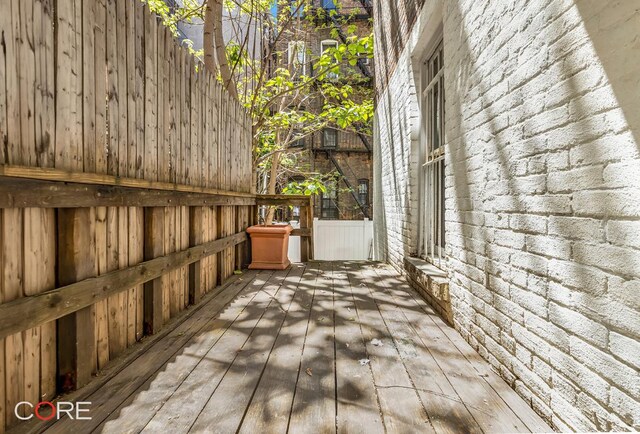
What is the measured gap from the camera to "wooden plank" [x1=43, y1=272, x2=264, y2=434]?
5.10 feet

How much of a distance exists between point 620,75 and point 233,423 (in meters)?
1.98

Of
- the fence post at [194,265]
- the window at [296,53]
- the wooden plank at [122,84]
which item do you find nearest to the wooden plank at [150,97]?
the wooden plank at [122,84]

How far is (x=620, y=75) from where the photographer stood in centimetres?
123

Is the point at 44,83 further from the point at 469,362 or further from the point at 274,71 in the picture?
the point at 274,71

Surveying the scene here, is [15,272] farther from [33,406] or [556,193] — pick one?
[556,193]

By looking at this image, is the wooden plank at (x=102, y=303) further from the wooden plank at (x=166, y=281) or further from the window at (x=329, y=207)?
the window at (x=329, y=207)

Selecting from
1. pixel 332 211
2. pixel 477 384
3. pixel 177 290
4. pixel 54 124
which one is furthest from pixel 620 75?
pixel 332 211

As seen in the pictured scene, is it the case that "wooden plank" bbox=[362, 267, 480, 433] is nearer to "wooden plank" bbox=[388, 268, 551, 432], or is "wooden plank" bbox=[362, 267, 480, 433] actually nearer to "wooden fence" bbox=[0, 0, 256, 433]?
"wooden plank" bbox=[388, 268, 551, 432]

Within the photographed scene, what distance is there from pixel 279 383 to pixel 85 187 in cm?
142

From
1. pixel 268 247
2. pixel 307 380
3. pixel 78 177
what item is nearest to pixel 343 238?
pixel 268 247

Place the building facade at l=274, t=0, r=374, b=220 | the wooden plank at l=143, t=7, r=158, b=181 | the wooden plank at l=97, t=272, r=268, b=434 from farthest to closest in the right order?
1. the building facade at l=274, t=0, r=374, b=220
2. the wooden plank at l=143, t=7, r=158, b=181
3. the wooden plank at l=97, t=272, r=268, b=434

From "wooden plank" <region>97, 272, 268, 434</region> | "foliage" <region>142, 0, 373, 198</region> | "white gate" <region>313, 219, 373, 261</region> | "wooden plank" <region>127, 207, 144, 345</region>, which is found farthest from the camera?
"white gate" <region>313, 219, 373, 261</region>

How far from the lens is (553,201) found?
1.60m

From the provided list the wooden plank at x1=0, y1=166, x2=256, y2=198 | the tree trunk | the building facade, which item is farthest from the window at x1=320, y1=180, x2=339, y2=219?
the wooden plank at x1=0, y1=166, x2=256, y2=198
